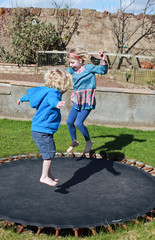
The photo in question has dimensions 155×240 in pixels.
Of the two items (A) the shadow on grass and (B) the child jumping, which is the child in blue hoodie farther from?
(A) the shadow on grass

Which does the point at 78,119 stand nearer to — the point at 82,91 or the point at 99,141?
the point at 82,91

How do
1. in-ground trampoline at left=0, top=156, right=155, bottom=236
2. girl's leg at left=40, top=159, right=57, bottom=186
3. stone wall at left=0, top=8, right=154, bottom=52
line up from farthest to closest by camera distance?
stone wall at left=0, top=8, right=154, bottom=52 < girl's leg at left=40, top=159, right=57, bottom=186 < in-ground trampoline at left=0, top=156, right=155, bottom=236

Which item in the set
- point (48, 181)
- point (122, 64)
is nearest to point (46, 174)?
point (48, 181)

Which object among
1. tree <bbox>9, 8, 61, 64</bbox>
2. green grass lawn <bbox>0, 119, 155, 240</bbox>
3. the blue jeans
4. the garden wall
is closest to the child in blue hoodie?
the blue jeans

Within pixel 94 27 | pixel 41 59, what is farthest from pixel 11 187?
pixel 94 27

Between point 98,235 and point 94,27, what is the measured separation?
1151cm

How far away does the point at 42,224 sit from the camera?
263 centimetres

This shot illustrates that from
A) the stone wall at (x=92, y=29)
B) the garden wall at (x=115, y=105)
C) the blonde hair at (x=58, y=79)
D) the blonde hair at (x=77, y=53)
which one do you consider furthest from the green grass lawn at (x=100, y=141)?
the stone wall at (x=92, y=29)

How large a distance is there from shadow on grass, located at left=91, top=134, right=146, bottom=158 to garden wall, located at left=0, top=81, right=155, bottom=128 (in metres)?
0.77

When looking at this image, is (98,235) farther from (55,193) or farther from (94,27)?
(94,27)

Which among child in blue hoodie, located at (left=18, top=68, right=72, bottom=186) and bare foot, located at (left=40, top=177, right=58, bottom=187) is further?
bare foot, located at (left=40, top=177, right=58, bottom=187)

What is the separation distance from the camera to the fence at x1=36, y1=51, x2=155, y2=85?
9633 millimetres

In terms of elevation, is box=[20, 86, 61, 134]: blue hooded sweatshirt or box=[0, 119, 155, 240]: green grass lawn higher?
box=[20, 86, 61, 134]: blue hooded sweatshirt

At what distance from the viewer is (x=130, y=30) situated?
43.3 feet
